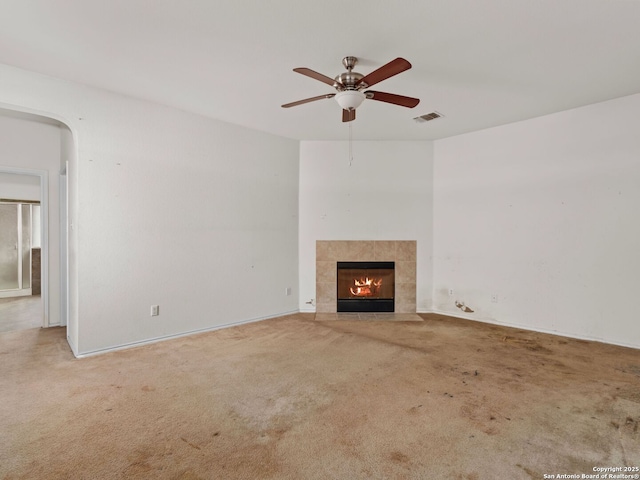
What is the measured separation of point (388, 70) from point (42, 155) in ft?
14.9

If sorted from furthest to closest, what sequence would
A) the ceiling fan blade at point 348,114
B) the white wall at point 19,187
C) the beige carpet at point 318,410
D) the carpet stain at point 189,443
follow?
1. the white wall at point 19,187
2. the ceiling fan blade at point 348,114
3. the carpet stain at point 189,443
4. the beige carpet at point 318,410

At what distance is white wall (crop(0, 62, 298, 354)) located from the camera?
3188 millimetres

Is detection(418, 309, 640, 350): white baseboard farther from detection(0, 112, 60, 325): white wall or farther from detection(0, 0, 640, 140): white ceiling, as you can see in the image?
detection(0, 112, 60, 325): white wall

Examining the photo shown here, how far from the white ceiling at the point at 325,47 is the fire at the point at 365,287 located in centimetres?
258

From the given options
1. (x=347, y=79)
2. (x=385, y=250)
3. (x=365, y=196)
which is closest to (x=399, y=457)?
(x=347, y=79)

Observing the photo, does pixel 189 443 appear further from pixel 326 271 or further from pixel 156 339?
pixel 326 271

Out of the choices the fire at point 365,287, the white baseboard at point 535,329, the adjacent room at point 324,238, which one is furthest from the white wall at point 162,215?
the white baseboard at point 535,329

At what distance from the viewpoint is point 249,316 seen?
4.46 m

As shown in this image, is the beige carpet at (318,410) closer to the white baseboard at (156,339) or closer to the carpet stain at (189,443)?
the carpet stain at (189,443)

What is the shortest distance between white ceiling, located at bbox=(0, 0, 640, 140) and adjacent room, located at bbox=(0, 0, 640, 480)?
24 millimetres

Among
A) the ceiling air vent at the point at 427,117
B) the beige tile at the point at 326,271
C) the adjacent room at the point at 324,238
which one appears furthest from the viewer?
the beige tile at the point at 326,271

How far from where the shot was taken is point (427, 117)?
13.3ft

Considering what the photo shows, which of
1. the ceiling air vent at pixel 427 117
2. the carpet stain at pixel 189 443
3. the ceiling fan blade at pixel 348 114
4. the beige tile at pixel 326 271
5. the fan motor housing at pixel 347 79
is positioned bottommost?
the carpet stain at pixel 189 443

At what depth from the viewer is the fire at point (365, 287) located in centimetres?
511
